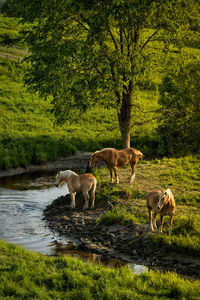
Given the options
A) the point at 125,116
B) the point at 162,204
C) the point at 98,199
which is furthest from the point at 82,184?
the point at 125,116

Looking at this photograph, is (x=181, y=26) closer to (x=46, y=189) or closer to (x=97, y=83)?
(x=97, y=83)

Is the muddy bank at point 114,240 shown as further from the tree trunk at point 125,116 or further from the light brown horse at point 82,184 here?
the tree trunk at point 125,116

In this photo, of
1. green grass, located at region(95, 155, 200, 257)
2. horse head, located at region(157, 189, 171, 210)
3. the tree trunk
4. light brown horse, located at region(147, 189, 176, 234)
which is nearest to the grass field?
green grass, located at region(95, 155, 200, 257)

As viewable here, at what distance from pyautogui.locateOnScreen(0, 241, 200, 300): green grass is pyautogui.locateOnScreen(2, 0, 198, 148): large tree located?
1142 cm

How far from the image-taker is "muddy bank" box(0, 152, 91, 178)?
27.5 metres

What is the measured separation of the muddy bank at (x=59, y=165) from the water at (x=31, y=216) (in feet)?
3.76

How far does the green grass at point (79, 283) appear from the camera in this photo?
9.29 m

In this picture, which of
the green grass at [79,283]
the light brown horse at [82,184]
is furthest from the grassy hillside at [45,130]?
the green grass at [79,283]

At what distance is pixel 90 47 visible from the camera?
70.1ft

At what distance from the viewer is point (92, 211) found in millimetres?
17625

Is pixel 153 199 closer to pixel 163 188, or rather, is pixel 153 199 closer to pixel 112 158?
pixel 163 188

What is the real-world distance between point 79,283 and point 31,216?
8470 millimetres

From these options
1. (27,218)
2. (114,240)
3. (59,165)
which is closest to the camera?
(114,240)

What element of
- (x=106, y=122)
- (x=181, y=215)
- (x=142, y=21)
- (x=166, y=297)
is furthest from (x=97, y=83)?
(x=106, y=122)
